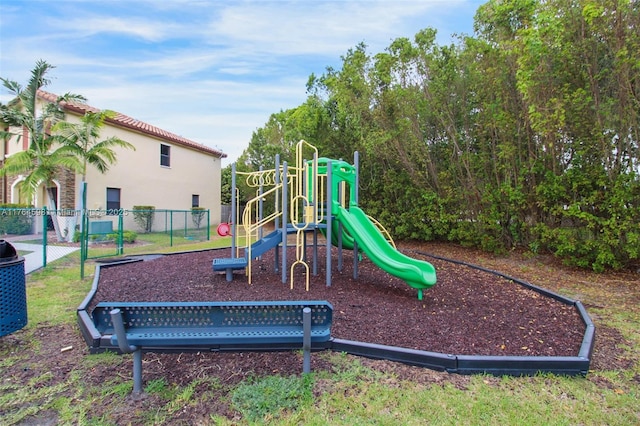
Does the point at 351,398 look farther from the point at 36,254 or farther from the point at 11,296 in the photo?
the point at 36,254

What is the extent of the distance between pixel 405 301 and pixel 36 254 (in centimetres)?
954

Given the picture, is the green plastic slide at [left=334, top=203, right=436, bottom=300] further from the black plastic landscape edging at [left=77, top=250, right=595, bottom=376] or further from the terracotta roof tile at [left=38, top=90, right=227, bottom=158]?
the terracotta roof tile at [left=38, top=90, right=227, bottom=158]

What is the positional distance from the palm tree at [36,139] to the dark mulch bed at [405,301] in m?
7.90

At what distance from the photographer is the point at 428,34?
9.09 metres

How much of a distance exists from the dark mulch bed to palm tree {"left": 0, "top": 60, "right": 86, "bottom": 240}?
7896 millimetres

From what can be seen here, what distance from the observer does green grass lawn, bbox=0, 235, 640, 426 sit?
7.38ft

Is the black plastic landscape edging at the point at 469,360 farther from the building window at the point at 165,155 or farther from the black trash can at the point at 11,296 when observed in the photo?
the building window at the point at 165,155

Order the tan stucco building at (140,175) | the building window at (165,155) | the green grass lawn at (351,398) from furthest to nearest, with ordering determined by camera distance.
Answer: the building window at (165,155), the tan stucco building at (140,175), the green grass lawn at (351,398)

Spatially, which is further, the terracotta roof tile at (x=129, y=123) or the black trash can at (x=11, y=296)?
the terracotta roof tile at (x=129, y=123)

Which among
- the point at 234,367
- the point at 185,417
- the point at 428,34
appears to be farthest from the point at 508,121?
the point at 185,417

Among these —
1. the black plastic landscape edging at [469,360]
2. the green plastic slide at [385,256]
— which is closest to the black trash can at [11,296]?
the black plastic landscape edging at [469,360]

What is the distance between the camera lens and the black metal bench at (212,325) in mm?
2418

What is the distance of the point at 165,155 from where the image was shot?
1867cm

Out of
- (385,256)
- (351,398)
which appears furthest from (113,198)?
(351,398)
